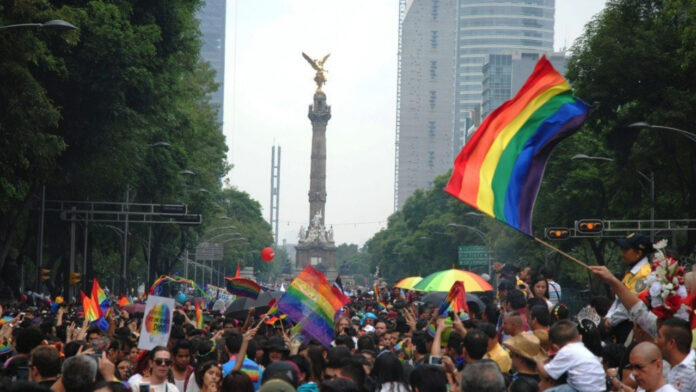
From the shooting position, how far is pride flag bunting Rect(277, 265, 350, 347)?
14.6 m

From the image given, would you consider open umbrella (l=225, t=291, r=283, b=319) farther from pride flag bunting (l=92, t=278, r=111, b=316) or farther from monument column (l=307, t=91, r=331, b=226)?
monument column (l=307, t=91, r=331, b=226)

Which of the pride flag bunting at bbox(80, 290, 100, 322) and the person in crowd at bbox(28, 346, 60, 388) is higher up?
the person in crowd at bbox(28, 346, 60, 388)

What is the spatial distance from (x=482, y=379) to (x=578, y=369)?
1.47m

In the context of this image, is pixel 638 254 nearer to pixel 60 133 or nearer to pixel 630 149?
pixel 60 133

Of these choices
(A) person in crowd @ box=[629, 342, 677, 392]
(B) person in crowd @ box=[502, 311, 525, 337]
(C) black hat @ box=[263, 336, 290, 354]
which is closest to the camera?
(A) person in crowd @ box=[629, 342, 677, 392]

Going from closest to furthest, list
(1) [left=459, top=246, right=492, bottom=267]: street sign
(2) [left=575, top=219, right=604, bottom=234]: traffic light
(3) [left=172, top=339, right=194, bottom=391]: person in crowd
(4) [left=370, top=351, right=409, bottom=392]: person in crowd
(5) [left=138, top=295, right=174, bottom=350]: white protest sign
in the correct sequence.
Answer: (4) [left=370, top=351, right=409, bottom=392]: person in crowd
(3) [left=172, top=339, right=194, bottom=391]: person in crowd
(5) [left=138, top=295, right=174, bottom=350]: white protest sign
(2) [left=575, top=219, right=604, bottom=234]: traffic light
(1) [left=459, top=246, right=492, bottom=267]: street sign

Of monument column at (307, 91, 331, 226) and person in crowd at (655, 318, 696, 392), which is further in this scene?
monument column at (307, 91, 331, 226)

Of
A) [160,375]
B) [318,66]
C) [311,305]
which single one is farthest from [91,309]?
[318,66]

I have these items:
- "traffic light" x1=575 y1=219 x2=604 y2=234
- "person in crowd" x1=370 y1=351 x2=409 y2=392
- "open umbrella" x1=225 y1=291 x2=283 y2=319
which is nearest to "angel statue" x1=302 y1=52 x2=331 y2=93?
"traffic light" x1=575 y1=219 x2=604 y2=234

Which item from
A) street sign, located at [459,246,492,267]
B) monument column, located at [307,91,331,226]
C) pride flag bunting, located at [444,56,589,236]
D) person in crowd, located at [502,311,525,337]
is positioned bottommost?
street sign, located at [459,246,492,267]

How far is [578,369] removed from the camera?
866 centimetres

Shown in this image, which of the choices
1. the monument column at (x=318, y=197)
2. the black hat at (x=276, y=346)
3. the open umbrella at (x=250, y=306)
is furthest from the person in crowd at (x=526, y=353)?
the monument column at (x=318, y=197)

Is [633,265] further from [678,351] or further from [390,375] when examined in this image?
[678,351]

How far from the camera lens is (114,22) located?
1432 inches
